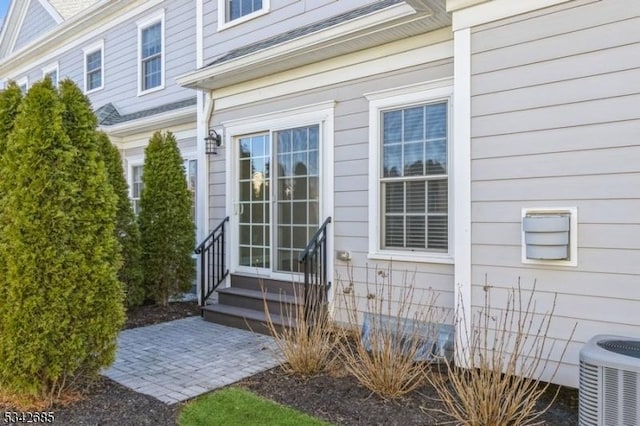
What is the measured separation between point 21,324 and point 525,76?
3903 millimetres

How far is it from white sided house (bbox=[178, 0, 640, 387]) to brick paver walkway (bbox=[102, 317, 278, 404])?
1.50 feet

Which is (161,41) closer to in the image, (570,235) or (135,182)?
(135,182)

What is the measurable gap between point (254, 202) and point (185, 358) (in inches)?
89.2

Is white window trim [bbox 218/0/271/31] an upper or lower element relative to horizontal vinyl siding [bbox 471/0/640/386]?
upper

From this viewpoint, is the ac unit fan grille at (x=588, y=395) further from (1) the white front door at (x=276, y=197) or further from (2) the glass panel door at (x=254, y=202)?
(2) the glass panel door at (x=254, y=202)

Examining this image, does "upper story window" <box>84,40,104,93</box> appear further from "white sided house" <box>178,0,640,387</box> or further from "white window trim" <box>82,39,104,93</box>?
"white sided house" <box>178,0,640,387</box>

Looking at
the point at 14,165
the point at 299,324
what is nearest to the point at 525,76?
the point at 299,324

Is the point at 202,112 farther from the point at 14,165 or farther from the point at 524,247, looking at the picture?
the point at 524,247

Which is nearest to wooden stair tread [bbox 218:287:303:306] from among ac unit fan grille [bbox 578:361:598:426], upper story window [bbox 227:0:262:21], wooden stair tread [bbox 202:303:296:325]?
wooden stair tread [bbox 202:303:296:325]

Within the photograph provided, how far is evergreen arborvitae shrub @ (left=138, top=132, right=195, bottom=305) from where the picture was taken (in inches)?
249

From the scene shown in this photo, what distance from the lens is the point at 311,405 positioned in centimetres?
318

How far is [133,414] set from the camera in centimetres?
307

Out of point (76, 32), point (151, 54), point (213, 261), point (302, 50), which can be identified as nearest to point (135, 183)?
point (151, 54)

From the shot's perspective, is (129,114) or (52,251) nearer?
(52,251)
